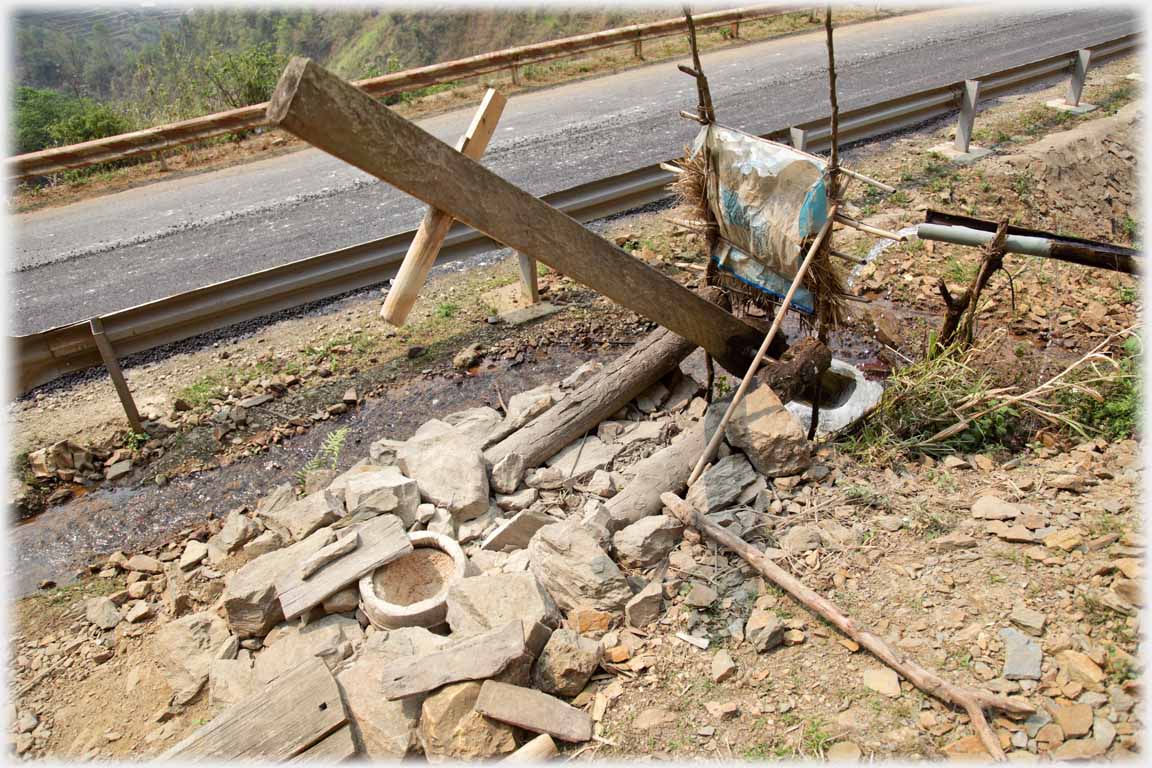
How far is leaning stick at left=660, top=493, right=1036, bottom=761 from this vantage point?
296 centimetres

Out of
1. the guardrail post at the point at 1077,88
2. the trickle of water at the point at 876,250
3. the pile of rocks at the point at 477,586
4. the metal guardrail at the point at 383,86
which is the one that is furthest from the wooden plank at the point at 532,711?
the guardrail post at the point at 1077,88

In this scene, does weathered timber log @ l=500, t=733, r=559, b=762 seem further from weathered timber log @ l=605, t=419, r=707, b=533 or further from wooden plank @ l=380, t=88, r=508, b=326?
wooden plank @ l=380, t=88, r=508, b=326

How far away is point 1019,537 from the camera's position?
12.5 ft

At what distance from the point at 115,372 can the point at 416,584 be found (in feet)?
10.2

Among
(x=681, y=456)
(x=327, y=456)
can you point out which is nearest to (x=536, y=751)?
(x=681, y=456)

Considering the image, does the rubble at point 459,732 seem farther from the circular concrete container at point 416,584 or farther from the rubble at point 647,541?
the rubble at point 647,541

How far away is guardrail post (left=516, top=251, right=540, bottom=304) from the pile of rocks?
1.87 meters

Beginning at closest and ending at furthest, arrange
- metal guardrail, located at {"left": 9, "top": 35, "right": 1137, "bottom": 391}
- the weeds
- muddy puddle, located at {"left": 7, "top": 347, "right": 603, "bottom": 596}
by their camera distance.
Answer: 1. muddy puddle, located at {"left": 7, "top": 347, "right": 603, "bottom": 596}
2. the weeds
3. metal guardrail, located at {"left": 9, "top": 35, "right": 1137, "bottom": 391}

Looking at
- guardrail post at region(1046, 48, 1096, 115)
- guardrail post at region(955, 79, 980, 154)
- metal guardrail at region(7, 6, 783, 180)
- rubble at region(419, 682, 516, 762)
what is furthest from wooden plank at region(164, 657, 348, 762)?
guardrail post at region(1046, 48, 1096, 115)

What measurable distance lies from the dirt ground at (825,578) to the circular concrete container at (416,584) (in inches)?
35.0

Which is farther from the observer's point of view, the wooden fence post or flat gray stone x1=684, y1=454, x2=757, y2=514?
the wooden fence post

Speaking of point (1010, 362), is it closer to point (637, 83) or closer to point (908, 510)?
point (908, 510)

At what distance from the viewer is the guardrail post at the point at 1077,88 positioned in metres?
11.0

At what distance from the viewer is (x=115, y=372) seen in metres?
5.71
